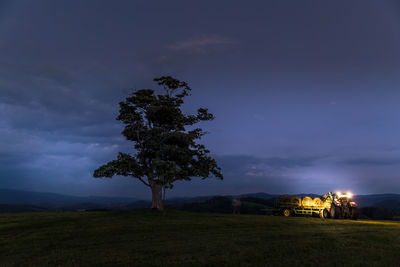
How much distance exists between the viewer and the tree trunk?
3425cm

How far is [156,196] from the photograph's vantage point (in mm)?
34500

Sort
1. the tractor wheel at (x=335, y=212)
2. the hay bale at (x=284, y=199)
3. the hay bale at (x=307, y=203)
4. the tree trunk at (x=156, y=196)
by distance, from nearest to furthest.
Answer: the tractor wheel at (x=335, y=212)
the tree trunk at (x=156, y=196)
the hay bale at (x=307, y=203)
the hay bale at (x=284, y=199)

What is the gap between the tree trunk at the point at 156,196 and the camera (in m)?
34.2

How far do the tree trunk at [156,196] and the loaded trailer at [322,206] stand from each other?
1575 centimetres

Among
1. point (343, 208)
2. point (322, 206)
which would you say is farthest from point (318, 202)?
point (343, 208)

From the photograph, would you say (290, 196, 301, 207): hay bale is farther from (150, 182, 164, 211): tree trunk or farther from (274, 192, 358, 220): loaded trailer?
(150, 182, 164, 211): tree trunk

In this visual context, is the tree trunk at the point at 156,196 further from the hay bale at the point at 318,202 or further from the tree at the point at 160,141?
the hay bale at the point at 318,202

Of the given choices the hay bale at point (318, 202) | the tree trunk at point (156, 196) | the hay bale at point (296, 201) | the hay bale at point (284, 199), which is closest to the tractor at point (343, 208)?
the hay bale at point (318, 202)

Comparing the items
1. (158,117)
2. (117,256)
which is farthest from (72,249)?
(158,117)

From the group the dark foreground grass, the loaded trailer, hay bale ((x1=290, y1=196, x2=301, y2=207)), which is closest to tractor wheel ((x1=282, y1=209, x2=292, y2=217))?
the loaded trailer

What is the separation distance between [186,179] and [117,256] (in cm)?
2166

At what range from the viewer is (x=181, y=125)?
126ft

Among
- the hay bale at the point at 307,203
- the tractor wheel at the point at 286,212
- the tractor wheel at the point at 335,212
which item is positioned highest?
the hay bale at the point at 307,203

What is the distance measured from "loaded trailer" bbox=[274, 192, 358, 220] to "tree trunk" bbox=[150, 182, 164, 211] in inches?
620
